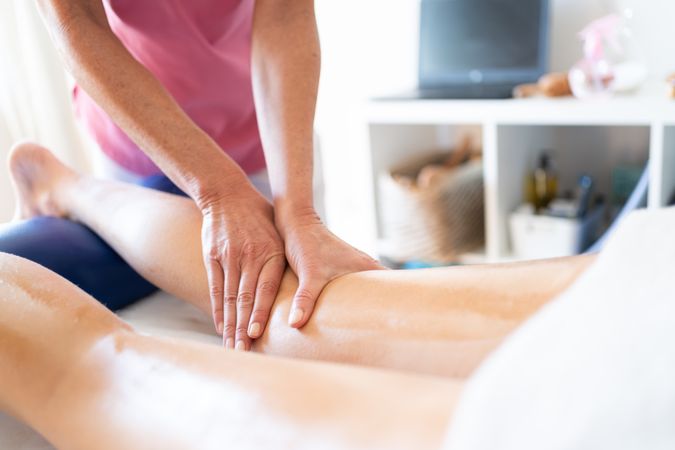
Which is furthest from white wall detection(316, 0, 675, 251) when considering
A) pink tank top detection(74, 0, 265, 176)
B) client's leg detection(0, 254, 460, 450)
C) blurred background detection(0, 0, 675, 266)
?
client's leg detection(0, 254, 460, 450)

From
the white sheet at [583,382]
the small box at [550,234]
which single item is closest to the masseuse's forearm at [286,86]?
the white sheet at [583,382]

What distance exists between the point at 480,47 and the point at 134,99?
5.03 feet

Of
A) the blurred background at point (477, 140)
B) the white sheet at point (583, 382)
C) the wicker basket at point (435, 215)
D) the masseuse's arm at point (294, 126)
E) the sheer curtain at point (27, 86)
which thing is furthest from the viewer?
the wicker basket at point (435, 215)

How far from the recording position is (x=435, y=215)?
2172 millimetres

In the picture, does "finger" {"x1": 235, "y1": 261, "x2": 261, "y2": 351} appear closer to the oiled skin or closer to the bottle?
the oiled skin

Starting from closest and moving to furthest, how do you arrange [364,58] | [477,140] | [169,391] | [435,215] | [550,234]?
[169,391], [550,234], [435,215], [477,140], [364,58]

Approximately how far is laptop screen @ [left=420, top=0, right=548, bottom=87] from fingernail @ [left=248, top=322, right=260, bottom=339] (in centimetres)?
164

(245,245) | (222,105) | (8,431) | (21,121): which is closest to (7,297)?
(8,431)

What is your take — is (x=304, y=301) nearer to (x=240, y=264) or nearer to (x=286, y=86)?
(x=240, y=264)

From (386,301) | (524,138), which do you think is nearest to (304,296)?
(386,301)

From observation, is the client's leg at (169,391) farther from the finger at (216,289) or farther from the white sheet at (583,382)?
the finger at (216,289)

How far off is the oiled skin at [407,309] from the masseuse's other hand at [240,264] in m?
0.02

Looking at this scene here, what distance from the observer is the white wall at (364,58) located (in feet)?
6.75

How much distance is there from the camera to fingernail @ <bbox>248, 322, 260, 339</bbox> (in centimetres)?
86
